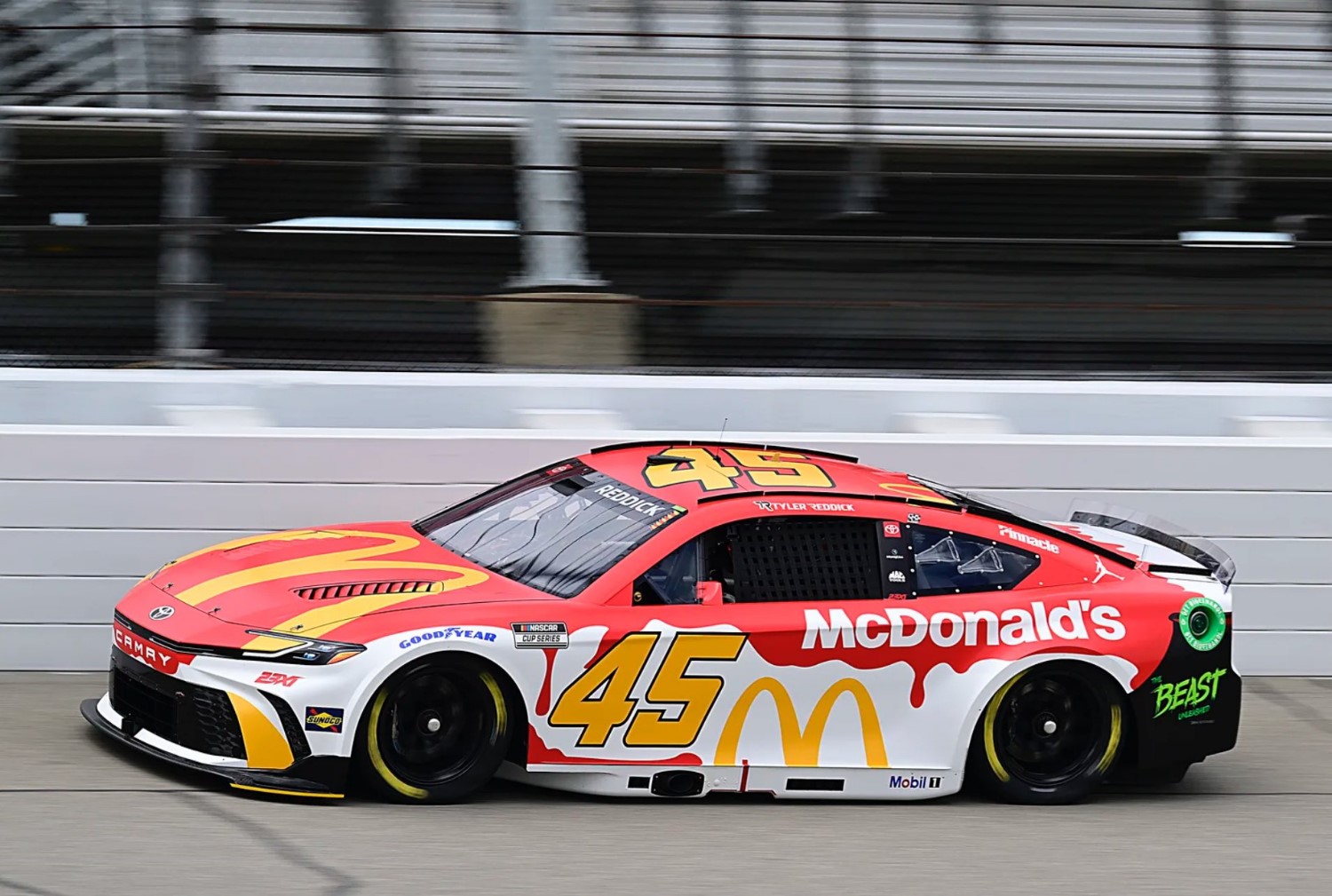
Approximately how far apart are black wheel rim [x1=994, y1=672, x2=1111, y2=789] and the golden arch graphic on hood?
199cm

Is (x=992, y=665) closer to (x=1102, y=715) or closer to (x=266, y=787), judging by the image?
(x=1102, y=715)

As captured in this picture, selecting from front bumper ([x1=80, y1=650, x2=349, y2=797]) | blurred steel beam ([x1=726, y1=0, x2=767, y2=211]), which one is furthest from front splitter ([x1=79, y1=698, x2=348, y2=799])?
blurred steel beam ([x1=726, y1=0, x2=767, y2=211])

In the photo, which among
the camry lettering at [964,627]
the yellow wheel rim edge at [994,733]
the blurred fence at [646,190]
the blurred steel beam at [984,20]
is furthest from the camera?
the blurred steel beam at [984,20]

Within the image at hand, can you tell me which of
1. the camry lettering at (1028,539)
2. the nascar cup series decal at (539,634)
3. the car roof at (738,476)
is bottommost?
the nascar cup series decal at (539,634)

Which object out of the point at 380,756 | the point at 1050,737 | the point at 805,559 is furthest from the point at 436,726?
the point at 1050,737

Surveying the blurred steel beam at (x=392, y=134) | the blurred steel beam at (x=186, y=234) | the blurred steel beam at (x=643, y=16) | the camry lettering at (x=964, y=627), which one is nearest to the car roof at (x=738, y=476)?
the camry lettering at (x=964, y=627)

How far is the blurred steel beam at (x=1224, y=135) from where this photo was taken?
10867 millimetres

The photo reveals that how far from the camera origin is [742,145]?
36.6ft

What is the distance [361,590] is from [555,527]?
0.79m

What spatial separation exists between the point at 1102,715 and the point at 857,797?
975 mm

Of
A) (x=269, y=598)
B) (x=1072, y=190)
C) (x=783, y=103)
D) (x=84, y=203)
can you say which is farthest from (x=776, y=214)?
(x=269, y=598)

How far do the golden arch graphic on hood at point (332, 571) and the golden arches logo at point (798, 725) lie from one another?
39.6 inches

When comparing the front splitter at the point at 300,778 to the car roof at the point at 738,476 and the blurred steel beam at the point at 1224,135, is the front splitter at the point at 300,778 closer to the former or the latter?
the car roof at the point at 738,476

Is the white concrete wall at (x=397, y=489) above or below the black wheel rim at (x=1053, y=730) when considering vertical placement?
above
